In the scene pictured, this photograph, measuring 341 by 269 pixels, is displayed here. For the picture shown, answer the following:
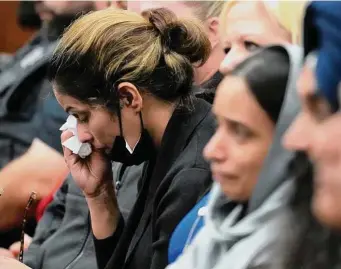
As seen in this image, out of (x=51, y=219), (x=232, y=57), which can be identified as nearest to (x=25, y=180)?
(x=51, y=219)

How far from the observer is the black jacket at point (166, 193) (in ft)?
5.16

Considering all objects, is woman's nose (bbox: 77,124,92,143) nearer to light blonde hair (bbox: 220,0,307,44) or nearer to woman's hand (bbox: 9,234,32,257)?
light blonde hair (bbox: 220,0,307,44)

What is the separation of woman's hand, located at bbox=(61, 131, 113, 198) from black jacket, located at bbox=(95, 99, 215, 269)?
0.11 metres

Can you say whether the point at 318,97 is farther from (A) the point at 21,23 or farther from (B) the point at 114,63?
(A) the point at 21,23

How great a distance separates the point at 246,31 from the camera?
1756 millimetres

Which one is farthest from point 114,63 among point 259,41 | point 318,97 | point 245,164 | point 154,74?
point 318,97

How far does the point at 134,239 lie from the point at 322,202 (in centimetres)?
84

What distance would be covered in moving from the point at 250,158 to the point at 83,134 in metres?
0.66

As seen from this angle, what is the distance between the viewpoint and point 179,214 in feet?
5.15

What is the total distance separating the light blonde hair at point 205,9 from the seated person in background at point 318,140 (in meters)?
1.11

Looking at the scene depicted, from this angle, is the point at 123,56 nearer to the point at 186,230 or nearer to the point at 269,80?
the point at 186,230

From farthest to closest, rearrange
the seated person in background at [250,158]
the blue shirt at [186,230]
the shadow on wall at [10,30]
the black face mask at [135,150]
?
the shadow on wall at [10,30]
the black face mask at [135,150]
the blue shirt at [186,230]
the seated person in background at [250,158]

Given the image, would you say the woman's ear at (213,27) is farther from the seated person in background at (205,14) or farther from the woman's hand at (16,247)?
the woman's hand at (16,247)

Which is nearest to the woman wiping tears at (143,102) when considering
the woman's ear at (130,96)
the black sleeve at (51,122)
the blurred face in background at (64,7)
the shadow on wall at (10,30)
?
the woman's ear at (130,96)
